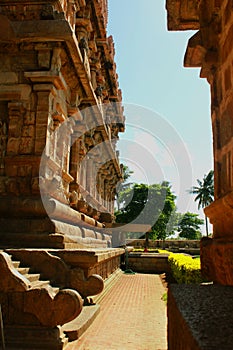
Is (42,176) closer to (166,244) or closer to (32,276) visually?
(32,276)

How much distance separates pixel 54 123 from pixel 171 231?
136 ft

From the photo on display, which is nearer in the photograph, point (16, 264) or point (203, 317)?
point (203, 317)

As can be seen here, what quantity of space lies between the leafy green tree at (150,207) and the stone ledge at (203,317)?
31751 millimetres

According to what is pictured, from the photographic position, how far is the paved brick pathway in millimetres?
4449

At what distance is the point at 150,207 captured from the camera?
36.2 metres

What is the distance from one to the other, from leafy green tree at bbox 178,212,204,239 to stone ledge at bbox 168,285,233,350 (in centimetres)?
5395

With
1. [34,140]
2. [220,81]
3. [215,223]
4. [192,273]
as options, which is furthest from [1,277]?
[192,273]

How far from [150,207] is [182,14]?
109ft

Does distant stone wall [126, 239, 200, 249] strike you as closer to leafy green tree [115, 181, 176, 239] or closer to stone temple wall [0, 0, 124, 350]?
leafy green tree [115, 181, 176, 239]

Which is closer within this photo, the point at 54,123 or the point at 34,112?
the point at 34,112

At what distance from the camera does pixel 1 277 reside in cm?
400

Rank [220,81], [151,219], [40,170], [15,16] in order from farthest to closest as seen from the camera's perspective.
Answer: [151,219] → [15,16] → [40,170] → [220,81]

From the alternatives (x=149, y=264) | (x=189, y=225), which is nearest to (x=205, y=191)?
(x=189, y=225)

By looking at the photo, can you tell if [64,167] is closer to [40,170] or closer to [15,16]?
[40,170]
